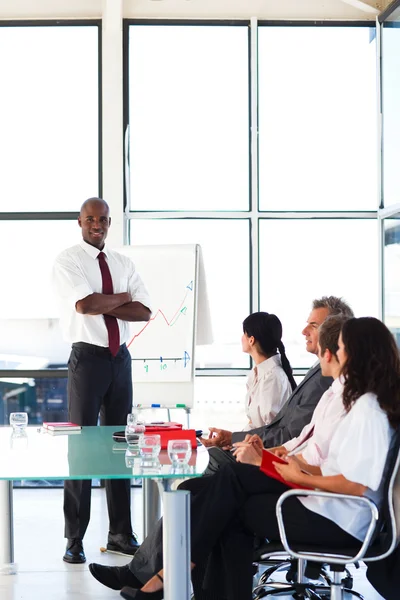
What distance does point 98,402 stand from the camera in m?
4.34

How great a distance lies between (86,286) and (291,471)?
6.38 feet

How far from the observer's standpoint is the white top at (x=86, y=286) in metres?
4.37

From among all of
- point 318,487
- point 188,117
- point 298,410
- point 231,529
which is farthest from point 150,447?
point 188,117

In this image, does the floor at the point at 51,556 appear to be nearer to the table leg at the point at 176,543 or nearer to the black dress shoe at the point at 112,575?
the black dress shoe at the point at 112,575

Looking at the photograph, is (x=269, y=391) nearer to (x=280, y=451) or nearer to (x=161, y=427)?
(x=280, y=451)

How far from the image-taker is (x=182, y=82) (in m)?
6.62

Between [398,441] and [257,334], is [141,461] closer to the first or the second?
[398,441]

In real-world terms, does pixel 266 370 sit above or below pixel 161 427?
above

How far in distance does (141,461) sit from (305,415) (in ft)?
3.16

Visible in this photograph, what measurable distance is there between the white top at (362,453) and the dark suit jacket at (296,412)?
2.49ft

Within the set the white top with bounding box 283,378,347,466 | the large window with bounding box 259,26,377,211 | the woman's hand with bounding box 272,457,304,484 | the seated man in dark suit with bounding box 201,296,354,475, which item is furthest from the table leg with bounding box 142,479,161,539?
the large window with bounding box 259,26,377,211

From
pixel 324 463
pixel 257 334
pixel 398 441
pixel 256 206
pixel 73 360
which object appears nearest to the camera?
pixel 398 441

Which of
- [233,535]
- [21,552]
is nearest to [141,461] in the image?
[233,535]

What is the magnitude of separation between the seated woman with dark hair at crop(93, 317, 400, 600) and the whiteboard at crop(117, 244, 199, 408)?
9.18 feet
